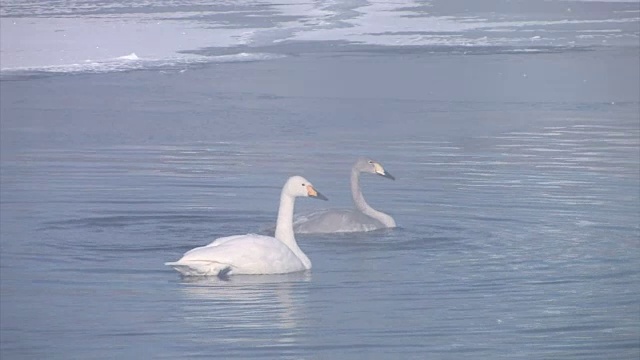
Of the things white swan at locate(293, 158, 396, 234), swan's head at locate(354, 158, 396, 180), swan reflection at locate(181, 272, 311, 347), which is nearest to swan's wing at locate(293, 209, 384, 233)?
white swan at locate(293, 158, 396, 234)

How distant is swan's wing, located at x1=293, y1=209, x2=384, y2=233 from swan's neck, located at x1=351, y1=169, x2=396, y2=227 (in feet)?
0.16

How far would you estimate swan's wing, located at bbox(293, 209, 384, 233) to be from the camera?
9641mm

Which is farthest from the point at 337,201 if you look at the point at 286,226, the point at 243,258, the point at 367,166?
the point at 243,258

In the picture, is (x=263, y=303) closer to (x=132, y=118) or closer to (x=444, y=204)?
(x=444, y=204)

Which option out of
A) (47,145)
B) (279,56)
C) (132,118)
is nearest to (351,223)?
(47,145)

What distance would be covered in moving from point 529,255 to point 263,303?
1844 mm

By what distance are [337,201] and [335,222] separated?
3.91ft

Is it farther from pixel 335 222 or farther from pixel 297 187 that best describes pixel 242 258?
pixel 335 222

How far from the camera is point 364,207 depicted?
1002 cm

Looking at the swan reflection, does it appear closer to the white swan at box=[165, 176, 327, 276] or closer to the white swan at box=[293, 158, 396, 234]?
the white swan at box=[165, 176, 327, 276]

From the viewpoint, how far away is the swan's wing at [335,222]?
9641 mm

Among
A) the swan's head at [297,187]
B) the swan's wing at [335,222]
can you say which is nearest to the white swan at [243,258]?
the swan's head at [297,187]

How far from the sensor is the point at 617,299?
292 inches

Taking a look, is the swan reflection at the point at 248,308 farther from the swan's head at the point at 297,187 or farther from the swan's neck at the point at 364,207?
the swan's neck at the point at 364,207
